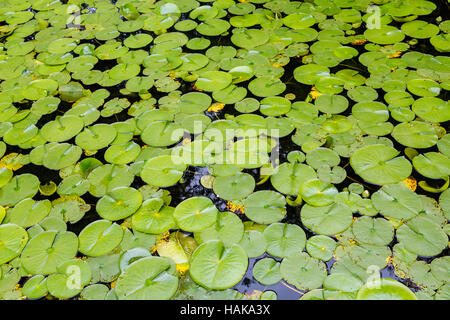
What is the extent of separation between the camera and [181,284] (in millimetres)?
1316

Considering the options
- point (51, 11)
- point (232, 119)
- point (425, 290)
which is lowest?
point (425, 290)

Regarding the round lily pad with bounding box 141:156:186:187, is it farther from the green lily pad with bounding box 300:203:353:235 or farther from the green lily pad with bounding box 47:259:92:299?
the green lily pad with bounding box 300:203:353:235

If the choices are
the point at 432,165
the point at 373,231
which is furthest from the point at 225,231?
the point at 432,165

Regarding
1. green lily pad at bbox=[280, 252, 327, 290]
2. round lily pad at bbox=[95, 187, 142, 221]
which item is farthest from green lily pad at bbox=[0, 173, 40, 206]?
green lily pad at bbox=[280, 252, 327, 290]

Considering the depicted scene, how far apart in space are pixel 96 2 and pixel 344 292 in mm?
3050

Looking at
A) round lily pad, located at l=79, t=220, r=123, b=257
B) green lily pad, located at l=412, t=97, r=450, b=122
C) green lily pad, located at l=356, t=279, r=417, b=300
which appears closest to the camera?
green lily pad, located at l=356, t=279, r=417, b=300

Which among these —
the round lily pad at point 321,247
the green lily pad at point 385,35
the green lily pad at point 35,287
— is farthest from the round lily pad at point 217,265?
the green lily pad at point 385,35

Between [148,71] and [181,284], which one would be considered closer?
[181,284]

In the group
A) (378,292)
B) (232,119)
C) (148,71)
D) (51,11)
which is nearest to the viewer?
(378,292)

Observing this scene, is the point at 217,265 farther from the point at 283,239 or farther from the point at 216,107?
the point at 216,107

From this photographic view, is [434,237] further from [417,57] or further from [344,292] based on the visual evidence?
[417,57]

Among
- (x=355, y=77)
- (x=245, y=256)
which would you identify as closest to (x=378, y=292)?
(x=245, y=256)

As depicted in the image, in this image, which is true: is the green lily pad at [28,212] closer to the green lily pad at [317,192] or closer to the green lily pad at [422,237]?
the green lily pad at [317,192]

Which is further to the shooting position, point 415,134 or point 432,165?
point 415,134
